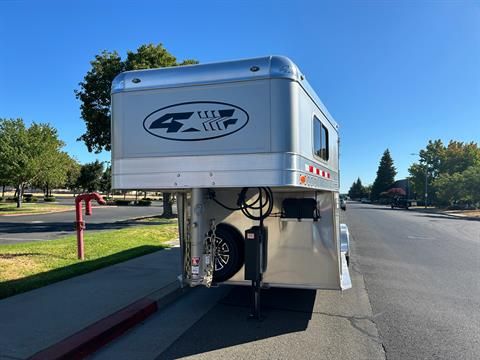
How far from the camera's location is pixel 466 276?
9188mm

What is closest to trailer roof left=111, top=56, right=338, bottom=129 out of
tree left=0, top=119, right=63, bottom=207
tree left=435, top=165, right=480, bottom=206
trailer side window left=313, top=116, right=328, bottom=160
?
trailer side window left=313, top=116, right=328, bottom=160

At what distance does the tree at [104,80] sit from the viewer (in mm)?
21375

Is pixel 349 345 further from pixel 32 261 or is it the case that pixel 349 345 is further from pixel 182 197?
pixel 32 261

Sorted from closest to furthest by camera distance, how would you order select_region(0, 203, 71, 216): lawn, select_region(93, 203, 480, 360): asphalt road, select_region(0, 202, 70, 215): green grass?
select_region(93, 203, 480, 360): asphalt road < select_region(0, 203, 71, 216): lawn < select_region(0, 202, 70, 215): green grass

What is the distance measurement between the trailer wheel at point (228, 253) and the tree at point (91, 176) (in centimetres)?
6849

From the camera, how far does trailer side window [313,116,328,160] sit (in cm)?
567

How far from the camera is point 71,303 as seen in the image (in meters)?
5.94

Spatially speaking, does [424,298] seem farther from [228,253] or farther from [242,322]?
[228,253]

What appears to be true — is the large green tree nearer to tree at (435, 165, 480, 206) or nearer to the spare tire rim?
tree at (435, 165, 480, 206)

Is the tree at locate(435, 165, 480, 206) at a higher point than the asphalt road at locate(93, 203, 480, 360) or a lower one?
higher

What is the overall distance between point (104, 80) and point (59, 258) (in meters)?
14.2

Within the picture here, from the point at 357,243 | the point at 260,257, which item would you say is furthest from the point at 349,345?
the point at 357,243

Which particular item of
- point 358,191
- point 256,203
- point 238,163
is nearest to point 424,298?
point 256,203

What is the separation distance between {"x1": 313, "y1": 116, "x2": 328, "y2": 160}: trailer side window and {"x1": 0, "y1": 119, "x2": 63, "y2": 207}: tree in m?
31.6
